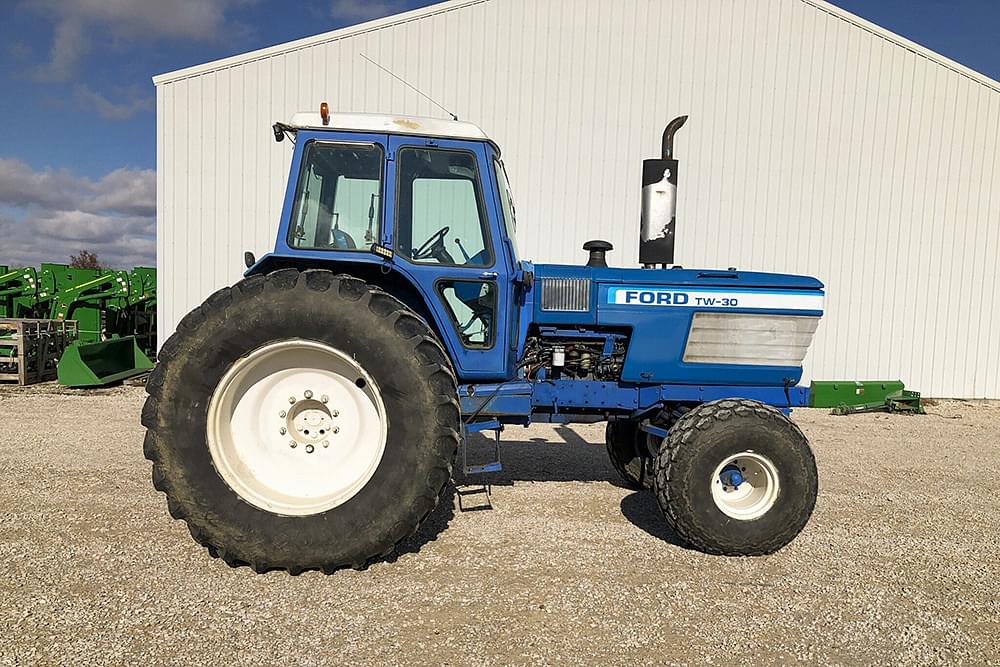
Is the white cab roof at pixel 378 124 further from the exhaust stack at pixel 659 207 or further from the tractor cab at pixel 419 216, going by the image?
the exhaust stack at pixel 659 207

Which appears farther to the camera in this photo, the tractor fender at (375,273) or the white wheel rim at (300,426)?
the tractor fender at (375,273)

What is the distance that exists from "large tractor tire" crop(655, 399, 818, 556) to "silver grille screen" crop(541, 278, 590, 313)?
90cm

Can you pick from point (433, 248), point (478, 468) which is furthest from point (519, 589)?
point (433, 248)

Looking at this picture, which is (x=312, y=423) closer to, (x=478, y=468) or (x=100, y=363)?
(x=478, y=468)

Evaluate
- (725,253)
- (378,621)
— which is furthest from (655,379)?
(725,253)

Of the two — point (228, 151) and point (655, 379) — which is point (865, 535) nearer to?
point (655, 379)

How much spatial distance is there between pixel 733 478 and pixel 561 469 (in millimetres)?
1843

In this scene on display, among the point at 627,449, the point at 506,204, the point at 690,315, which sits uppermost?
the point at 506,204

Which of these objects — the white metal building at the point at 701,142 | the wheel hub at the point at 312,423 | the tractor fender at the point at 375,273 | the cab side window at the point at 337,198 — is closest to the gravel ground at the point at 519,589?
the wheel hub at the point at 312,423

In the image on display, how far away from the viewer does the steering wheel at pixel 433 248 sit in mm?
3188

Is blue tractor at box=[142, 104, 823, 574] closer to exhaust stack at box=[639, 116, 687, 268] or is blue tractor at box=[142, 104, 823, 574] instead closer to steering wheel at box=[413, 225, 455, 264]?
steering wheel at box=[413, 225, 455, 264]

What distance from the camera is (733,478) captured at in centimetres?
313

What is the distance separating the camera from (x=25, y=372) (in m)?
8.36

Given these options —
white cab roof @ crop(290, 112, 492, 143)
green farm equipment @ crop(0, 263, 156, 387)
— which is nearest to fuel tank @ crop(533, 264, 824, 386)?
white cab roof @ crop(290, 112, 492, 143)
